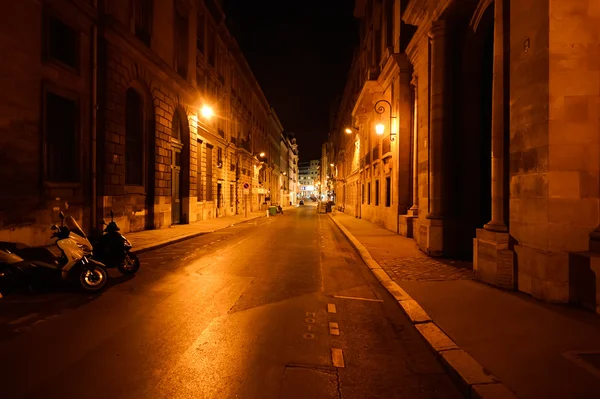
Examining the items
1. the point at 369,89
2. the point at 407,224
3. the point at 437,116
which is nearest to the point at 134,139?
the point at 407,224

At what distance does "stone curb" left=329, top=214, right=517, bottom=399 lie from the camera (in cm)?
318

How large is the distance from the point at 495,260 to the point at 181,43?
21.9 meters

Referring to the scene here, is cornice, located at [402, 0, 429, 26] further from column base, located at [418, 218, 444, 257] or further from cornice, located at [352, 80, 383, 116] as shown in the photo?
cornice, located at [352, 80, 383, 116]

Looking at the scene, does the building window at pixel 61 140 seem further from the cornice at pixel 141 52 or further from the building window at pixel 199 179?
the building window at pixel 199 179

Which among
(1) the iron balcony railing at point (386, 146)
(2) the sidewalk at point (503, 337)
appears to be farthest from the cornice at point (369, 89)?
(2) the sidewalk at point (503, 337)

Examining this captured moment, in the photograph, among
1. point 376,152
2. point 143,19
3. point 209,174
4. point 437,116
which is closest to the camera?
point 437,116

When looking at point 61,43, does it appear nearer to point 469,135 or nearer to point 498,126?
point 469,135

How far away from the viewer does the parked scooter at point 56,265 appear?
6.38 metres

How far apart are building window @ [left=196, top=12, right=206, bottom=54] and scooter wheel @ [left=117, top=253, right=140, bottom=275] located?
2098 cm

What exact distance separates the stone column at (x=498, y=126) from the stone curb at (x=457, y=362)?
2.71 meters

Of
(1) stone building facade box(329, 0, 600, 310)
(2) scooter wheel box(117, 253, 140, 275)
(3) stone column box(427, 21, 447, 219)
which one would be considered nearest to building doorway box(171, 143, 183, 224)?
(2) scooter wheel box(117, 253, 140, 275)

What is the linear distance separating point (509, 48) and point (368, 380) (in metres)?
6.76

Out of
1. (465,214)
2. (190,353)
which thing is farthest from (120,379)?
(465,214)

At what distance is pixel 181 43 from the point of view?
22.4 meters
